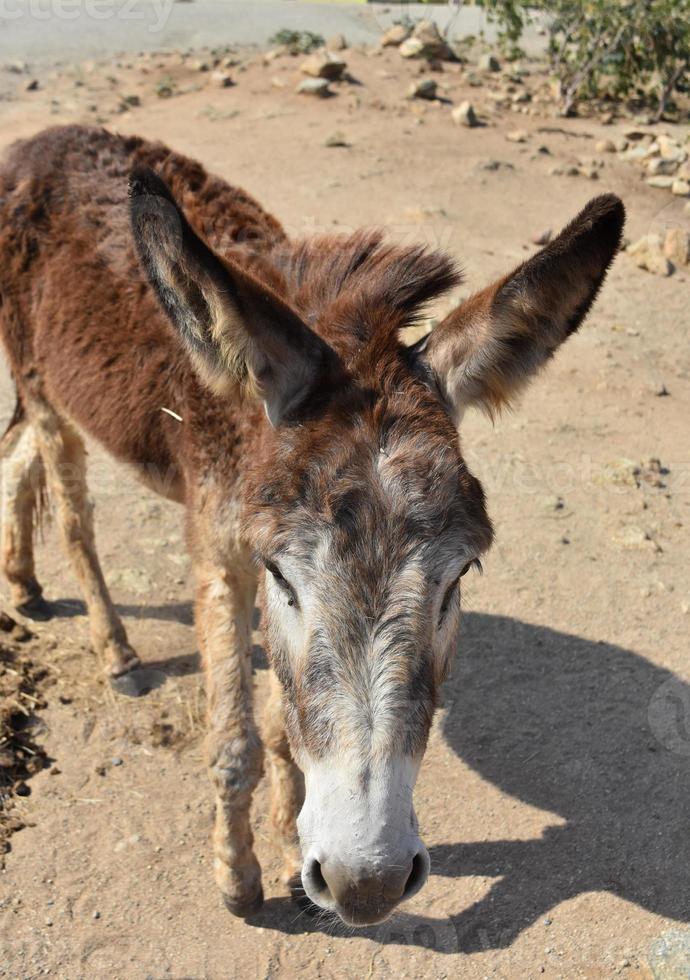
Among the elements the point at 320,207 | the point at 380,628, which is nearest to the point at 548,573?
the point at 380,628

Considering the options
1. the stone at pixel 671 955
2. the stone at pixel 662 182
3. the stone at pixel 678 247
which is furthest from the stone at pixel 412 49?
the stone at pixel 671 955

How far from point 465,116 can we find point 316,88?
249 cm

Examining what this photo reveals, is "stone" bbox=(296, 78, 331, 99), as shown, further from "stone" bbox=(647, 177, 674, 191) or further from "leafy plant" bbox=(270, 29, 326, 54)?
"stone" bbox=(647, 177, 674, 191)

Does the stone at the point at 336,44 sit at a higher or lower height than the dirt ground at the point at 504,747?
higher

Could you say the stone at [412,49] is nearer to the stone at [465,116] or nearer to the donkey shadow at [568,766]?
the stone at [465,116]

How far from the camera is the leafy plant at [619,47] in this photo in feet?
44.7

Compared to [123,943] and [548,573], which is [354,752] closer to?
[123,943]

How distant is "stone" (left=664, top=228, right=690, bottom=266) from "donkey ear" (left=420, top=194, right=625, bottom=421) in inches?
292

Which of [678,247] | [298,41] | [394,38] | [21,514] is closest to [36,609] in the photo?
[21,514]

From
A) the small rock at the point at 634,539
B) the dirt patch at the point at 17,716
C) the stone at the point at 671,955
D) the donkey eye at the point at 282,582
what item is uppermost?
the donkey eye at the point at 282,582

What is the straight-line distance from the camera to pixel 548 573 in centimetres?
603

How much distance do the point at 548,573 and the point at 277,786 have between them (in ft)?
8.43

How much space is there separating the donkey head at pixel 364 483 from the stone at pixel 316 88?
11893 millimetres

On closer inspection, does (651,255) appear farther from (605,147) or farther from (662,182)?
(605,147)
